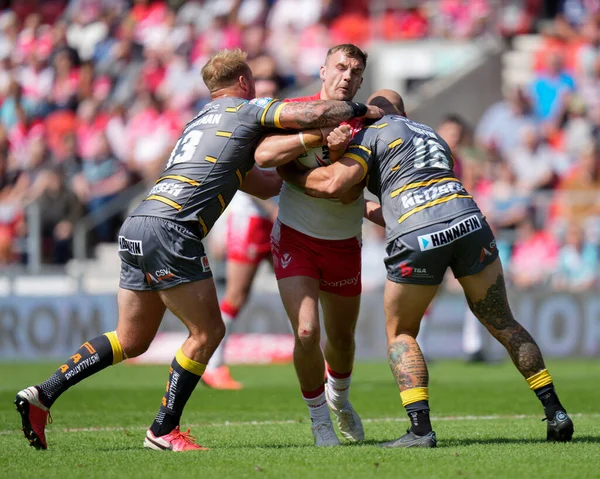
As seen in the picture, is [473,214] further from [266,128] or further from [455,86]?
[455,86]

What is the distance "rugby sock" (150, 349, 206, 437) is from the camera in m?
6.85

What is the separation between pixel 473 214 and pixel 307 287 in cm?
118

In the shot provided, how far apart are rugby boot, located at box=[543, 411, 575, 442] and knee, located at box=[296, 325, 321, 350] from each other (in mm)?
1602

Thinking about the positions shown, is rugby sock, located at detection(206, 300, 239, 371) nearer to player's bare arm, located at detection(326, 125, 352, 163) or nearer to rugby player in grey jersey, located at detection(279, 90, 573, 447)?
rugby player in grey jersey, located at detection(279, 90, 573, 447)

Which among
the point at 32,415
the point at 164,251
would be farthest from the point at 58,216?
the point at 164,251

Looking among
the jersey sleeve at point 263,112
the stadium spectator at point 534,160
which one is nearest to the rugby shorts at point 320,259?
the jersey sleeve at point 263,112

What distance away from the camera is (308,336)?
7.02 m

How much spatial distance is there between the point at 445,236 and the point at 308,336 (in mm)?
1104

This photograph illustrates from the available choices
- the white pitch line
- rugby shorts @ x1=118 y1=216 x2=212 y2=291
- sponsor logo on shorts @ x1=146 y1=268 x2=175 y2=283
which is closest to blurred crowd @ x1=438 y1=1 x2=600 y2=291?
the white pitch line

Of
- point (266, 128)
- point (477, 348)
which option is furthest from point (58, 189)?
point (266, 128)

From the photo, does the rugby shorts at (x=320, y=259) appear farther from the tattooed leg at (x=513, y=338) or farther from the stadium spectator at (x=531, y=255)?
the stadium spectator at (x=531, y=255)

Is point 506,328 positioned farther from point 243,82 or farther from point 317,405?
point 243,82

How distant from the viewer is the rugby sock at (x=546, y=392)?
7.00 meters

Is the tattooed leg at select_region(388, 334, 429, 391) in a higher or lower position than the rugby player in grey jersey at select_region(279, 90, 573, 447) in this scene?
lower
